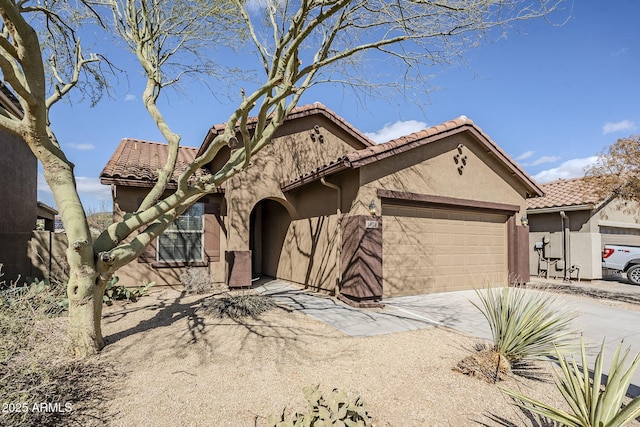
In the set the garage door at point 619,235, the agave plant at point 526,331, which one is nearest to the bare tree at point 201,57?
the agave plant at point 526,331

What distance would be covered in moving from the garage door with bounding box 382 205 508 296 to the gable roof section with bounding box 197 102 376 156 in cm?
440

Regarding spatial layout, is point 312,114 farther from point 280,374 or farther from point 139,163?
point 280,374

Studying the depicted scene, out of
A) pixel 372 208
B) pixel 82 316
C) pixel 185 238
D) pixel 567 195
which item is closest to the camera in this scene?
pixel 82 316

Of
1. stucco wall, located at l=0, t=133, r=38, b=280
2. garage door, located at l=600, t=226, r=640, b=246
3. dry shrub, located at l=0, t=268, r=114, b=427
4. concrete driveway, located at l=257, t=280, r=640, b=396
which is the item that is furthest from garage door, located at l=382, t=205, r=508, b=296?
stucco wall, located at l=0, t=133, r=38, b=280

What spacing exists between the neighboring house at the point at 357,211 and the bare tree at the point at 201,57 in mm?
2377

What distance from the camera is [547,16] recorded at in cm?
602

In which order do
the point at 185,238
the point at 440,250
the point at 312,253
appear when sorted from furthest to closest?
1. the point at 185,238
2. the point at 312,253
3. the point at 440,250

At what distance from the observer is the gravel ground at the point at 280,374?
3.62 metres

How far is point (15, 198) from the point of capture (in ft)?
37.0

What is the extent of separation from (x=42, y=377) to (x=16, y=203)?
10533 millimetres

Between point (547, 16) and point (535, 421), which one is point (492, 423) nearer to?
point (535, 421)

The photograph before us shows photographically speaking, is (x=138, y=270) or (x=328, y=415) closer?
(x=328, y=415)

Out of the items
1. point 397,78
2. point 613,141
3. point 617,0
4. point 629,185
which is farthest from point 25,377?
point 613,141

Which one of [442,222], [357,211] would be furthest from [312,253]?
[442,222]
